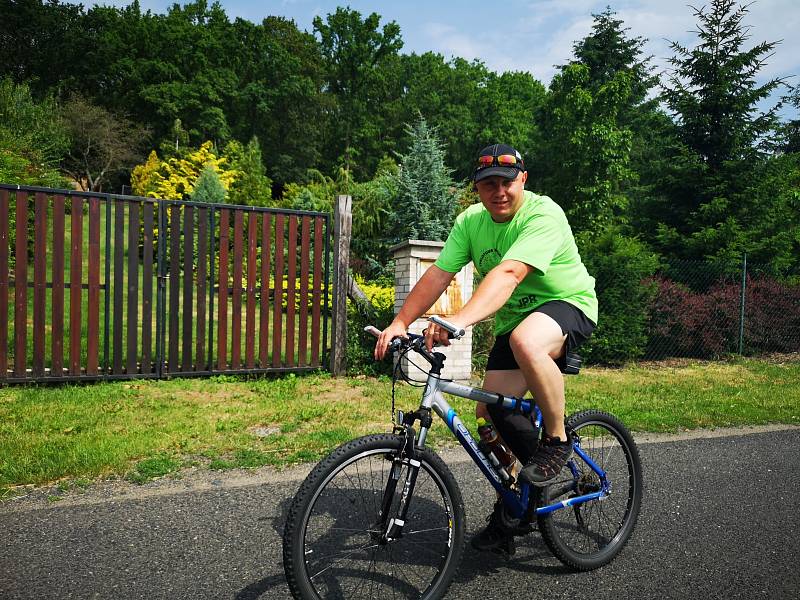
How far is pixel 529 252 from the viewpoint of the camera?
8.55 feet

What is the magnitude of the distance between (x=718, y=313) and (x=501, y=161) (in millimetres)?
9799

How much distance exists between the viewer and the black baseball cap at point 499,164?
8.80ft

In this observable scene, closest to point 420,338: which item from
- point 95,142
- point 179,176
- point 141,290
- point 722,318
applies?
point 141,290

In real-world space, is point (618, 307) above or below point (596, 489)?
above

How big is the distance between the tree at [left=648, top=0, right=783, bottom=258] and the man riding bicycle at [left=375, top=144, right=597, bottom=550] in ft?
38.2

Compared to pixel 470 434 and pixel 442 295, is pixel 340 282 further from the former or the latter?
pixel 470 434

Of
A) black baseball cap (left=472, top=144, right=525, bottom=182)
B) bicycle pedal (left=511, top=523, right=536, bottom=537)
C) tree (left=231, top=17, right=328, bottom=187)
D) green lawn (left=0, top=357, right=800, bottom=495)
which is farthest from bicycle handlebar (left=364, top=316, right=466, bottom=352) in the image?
tree (left=231, top=17, right=328, bottom=187)

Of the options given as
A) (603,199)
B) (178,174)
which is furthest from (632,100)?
(178,174)

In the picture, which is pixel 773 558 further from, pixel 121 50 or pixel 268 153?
pixel 121 50

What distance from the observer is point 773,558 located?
9.93ft

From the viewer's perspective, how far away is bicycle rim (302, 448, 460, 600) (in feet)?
7.52

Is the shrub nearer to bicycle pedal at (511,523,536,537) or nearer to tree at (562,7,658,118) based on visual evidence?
bicycle pedal at (511,523,536,537)

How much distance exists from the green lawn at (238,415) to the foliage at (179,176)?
60.1ft

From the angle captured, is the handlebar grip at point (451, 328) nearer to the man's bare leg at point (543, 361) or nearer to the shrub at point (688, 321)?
the man's bare leg at point (543, 361)
